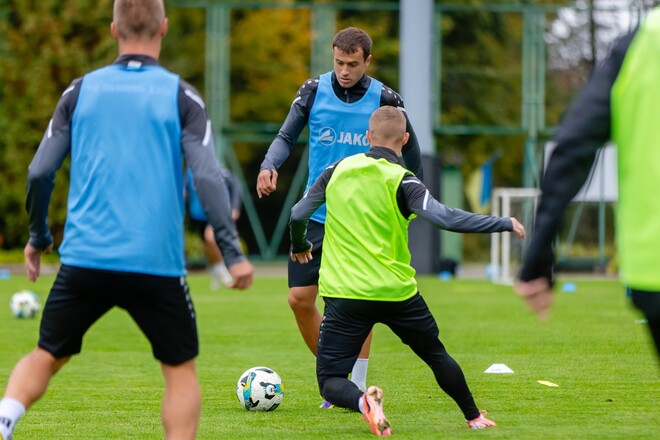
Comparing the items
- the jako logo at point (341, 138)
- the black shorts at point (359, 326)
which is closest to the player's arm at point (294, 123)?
the jako logo at point (341, 138)

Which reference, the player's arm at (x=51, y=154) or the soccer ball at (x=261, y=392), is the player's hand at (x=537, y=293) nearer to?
the player's arm at (x=51, y=154)

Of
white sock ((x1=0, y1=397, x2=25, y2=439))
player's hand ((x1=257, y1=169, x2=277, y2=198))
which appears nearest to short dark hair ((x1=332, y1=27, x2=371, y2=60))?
player's hand ((x1=257, y1=169, x2=277, y2=198))

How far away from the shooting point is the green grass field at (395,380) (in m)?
6.39

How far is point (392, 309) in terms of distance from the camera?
6.09 metres

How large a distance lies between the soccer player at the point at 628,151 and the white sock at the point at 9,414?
221 centimetres

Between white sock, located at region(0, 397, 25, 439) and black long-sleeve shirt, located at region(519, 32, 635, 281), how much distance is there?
7.19 feet

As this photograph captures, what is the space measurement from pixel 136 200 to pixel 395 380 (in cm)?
408

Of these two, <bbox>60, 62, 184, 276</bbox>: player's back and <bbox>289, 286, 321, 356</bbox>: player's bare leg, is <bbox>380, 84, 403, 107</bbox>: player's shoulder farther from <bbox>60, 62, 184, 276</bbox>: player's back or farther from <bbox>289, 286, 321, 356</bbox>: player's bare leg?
<bbox>60, 62, 184, 276</bbox>: player's back

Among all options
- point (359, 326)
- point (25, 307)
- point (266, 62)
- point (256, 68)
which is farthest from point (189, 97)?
point (266, 62)

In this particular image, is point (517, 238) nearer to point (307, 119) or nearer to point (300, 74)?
point (300, 74)

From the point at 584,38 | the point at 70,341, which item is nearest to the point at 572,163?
the point at 70,341

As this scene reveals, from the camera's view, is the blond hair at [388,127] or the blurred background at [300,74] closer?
the blond hair at [388,127]

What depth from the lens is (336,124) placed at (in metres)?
7.22

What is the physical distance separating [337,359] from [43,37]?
2297 centimetres
